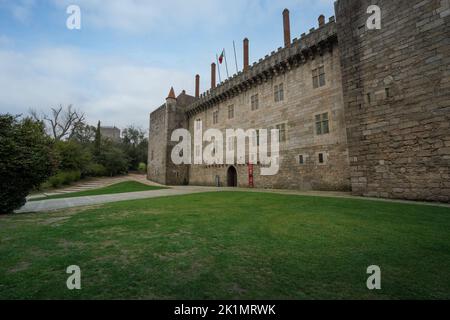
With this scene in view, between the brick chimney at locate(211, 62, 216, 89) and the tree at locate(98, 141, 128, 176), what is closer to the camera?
the brick chimney at locate(211, 62, 216, 89)

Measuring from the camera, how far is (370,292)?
2.10 m

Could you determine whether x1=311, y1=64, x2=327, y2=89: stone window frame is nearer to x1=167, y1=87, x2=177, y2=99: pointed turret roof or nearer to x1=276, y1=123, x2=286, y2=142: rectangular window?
x1=276, y1=123, x2=286, y2=142: rectangular window

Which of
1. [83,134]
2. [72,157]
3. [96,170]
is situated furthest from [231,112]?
[83,134]

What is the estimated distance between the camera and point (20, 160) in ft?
23.9

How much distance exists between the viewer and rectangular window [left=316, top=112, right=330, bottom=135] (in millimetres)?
13711

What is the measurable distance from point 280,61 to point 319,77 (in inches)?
143

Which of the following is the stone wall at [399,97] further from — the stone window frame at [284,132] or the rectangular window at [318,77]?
the stone window frame at [284,132]

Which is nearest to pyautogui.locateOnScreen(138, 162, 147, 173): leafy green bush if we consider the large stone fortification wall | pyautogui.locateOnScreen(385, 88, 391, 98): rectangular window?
the large stone fortification wall

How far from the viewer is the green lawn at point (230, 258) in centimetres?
212

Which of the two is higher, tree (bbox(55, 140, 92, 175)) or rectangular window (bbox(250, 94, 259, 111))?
rectangular window (bbox(250, 94, 259, 111))

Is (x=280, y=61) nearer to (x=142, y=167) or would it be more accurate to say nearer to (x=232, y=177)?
(x=232, y=177)

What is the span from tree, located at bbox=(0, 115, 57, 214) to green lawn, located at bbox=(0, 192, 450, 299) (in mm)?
3374

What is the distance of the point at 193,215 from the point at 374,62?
38.4 ft
